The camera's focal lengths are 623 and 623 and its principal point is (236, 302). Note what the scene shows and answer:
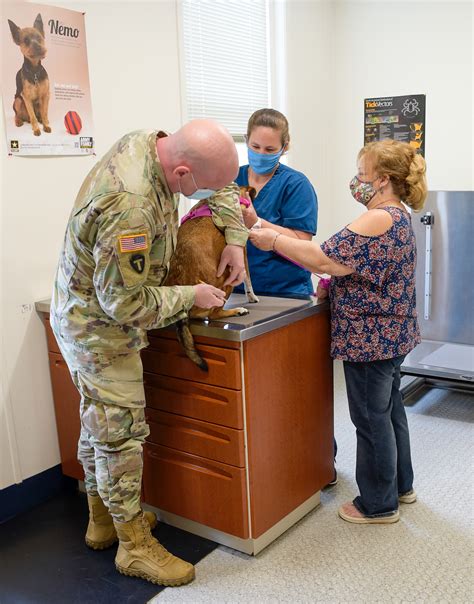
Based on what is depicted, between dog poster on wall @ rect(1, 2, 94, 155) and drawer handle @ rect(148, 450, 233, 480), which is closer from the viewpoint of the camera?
drawer handle @ rect(148, 450, 233, 480)

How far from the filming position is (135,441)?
1941 mm

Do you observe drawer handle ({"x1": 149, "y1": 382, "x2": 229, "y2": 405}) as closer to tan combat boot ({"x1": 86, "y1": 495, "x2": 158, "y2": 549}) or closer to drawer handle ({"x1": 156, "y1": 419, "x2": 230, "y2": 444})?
drawer handle ({"x1": 156, "y1": 419, "x2": 230, "y2": 444})

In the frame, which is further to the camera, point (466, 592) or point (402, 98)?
point (402, 98)

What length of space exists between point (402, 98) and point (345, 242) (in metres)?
1.99

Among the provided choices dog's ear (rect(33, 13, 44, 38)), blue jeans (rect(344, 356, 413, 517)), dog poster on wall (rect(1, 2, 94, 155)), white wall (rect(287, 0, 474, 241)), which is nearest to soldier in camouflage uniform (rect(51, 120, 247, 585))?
blue jeans (rect(344, 356, 413, 517))

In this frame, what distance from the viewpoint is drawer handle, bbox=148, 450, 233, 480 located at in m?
1.99

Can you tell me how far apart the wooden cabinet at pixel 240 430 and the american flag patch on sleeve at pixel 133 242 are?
42 centimetres

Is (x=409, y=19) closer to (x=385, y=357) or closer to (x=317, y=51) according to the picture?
(x=317, y=51)

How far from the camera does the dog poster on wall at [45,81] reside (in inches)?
86.9

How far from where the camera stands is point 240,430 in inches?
75.2

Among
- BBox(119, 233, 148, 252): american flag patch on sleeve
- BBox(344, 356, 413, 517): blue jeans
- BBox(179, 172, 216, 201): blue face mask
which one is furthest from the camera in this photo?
BBox(344, 356, 413, 517): blue jeans

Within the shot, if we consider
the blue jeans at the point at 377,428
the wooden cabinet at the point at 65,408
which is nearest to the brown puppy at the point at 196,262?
the blue jeans at the point at 377,428

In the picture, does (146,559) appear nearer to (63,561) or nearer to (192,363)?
(63,561)

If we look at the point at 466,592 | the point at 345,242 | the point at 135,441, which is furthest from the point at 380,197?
the point at 466,592
